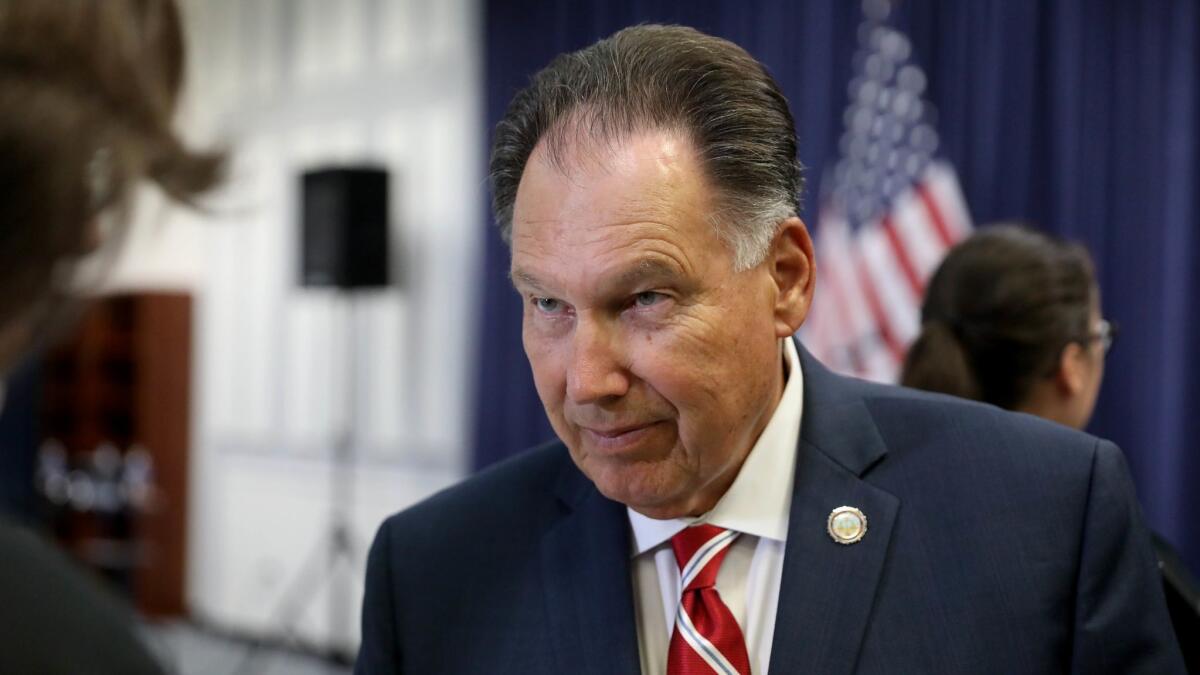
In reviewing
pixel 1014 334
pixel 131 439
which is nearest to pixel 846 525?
pixel 1014 334

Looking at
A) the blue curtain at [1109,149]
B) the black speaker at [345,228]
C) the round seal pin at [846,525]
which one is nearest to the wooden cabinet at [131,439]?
the black speaker at [345,228]

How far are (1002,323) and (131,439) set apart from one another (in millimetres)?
6297

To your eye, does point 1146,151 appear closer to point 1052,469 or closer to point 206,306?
point 1052,469

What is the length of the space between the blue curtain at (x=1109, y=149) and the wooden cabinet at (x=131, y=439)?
4532 mm

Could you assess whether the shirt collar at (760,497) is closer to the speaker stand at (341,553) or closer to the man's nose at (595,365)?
the man's nose at (595,365)

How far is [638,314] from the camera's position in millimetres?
1407

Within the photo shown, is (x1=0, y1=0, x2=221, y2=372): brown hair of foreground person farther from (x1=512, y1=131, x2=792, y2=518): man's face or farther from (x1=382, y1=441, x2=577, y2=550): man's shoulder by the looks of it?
(x1=382, y1=441, x2=577, y2=550): man's shoulder

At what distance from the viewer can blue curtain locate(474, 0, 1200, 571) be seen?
353 centimetres

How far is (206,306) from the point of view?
7.37 meters

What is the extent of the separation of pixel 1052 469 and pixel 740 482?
1.23ft

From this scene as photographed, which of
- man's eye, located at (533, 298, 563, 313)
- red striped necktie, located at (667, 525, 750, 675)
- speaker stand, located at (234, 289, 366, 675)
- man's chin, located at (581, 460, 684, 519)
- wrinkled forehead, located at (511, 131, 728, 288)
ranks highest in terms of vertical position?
wrinkled forehead, located at (511, 131, 728, 288)

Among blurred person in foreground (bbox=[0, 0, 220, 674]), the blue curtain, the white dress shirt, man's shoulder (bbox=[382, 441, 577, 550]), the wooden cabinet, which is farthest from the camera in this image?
the wooden cabinet

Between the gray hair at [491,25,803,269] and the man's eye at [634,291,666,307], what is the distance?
11 centimetres

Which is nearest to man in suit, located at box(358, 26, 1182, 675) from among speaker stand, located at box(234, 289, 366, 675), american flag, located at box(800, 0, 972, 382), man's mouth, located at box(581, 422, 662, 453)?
man's mouth, located at box(581, 422, 662, 453)
